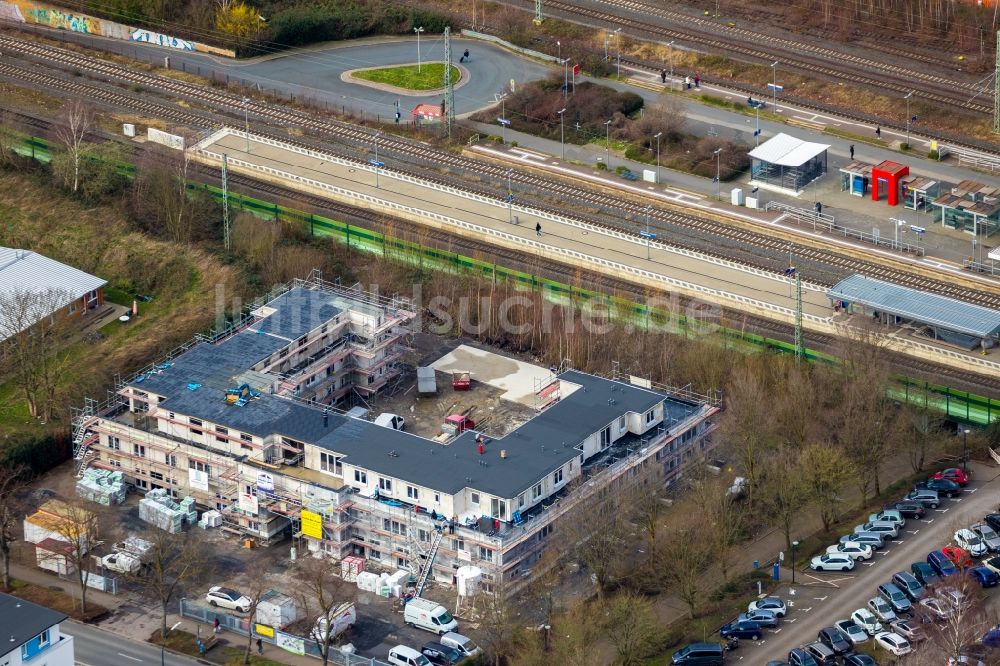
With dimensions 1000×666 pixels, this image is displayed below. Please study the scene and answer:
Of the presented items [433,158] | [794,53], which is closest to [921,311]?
[433,158]

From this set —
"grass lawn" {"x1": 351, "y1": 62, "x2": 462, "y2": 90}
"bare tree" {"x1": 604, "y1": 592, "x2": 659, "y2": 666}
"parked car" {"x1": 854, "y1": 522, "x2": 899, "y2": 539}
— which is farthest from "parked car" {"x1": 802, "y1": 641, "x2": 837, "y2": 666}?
"grass lawn" {"x1": 351, "y1": 62, "x2": 462, "y2": 90}

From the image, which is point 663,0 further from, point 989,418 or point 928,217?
point 989,418

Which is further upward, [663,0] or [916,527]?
[663,0]

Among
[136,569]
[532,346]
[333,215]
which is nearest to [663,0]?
[333,215]

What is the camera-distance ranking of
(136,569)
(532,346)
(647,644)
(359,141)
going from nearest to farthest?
(647,644), (136,569), (532,346), (359,141)

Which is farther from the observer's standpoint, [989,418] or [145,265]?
[145,265]

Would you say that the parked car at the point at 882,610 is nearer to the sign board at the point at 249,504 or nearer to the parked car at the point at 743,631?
the parked car at the point at 743,631
